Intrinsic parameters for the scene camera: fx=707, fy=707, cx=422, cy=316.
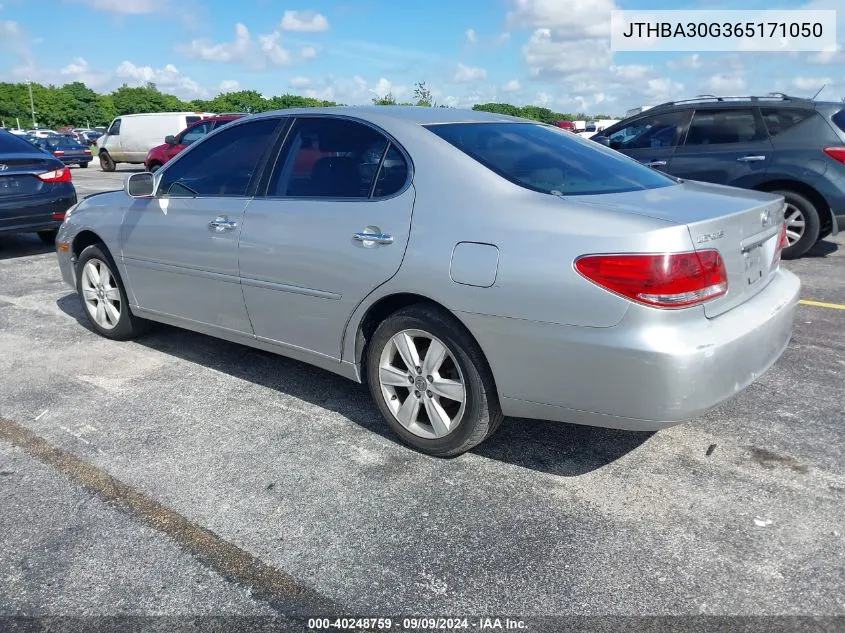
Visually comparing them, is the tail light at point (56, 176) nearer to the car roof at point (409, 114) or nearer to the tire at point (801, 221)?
the car roof at point (409, 114)

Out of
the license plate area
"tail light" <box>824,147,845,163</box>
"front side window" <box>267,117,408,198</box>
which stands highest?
"front side window" <box>267,117,408,198</box>

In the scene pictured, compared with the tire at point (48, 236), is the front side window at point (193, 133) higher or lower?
higher

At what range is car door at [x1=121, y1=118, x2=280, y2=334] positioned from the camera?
3951mm

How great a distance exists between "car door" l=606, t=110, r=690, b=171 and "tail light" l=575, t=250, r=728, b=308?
5.79 m

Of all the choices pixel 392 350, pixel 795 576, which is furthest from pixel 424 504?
pixel 795 576

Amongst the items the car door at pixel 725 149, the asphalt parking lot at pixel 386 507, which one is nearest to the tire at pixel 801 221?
the car door at pixel 725 149

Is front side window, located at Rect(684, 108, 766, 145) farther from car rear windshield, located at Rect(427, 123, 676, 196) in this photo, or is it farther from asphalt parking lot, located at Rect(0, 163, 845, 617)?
car rear windshield, located at Rect(427, 123, 676, 196)

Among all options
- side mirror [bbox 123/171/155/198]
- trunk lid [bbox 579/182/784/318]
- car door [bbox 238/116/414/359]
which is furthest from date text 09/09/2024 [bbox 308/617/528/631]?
side mirror [bbox 123/171/155/198]

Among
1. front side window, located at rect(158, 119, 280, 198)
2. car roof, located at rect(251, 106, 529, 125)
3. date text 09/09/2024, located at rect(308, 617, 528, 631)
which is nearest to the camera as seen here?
date text 09/09/2024, located at rect(308, 617, 528, 631)

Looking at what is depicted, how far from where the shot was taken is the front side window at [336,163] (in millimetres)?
3369

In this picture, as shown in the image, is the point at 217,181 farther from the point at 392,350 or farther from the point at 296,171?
the point at 392,350

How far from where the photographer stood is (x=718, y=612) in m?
2.22

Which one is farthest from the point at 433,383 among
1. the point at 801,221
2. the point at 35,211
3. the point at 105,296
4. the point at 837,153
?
the point at 35,211

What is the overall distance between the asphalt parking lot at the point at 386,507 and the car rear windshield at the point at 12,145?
Result: 16.3ft
